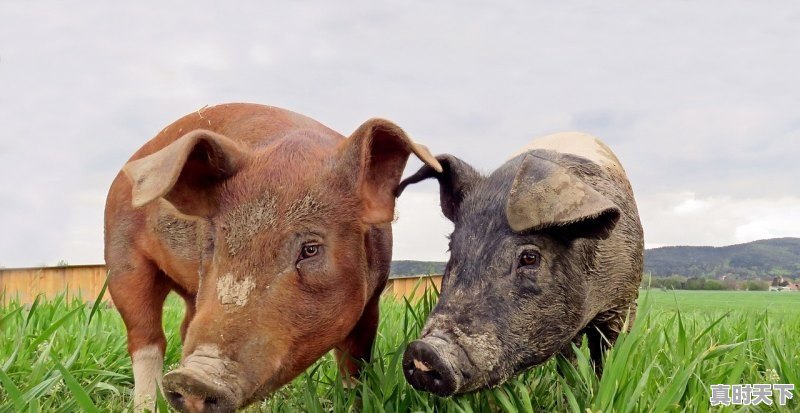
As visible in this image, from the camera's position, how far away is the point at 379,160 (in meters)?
3.26

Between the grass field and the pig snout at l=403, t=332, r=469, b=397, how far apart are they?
0.73 feet

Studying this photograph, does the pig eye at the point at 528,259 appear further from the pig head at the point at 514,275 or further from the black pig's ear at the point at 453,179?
the black pig's ear at the point at 453,179

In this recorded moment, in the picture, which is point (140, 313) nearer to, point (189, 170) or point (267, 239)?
point (189, 170)

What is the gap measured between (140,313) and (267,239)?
155 cm

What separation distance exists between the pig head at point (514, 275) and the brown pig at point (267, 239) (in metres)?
0.36

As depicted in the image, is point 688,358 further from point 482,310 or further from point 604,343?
point 482,310

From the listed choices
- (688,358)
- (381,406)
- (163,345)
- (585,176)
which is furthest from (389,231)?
(688,358)

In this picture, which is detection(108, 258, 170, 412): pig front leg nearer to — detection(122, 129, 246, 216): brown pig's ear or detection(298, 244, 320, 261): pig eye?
detection(122, 129, 246, 216): brown pig's ear

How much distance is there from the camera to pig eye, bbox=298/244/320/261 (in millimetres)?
2863

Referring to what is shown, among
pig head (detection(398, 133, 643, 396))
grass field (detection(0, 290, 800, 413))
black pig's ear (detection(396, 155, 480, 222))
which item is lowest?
grass field (detection(0, 290, 800, 413))

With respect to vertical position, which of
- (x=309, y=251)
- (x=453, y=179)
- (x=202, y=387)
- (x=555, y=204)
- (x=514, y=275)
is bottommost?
A: (x=202, y=387)

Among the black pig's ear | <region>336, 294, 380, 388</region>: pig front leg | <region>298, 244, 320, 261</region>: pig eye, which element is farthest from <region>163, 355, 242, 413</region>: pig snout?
the black pig's ear

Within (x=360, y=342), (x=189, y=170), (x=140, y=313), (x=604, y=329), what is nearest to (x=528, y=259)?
(x=604, y=329)

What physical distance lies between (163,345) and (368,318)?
3.84 ft
